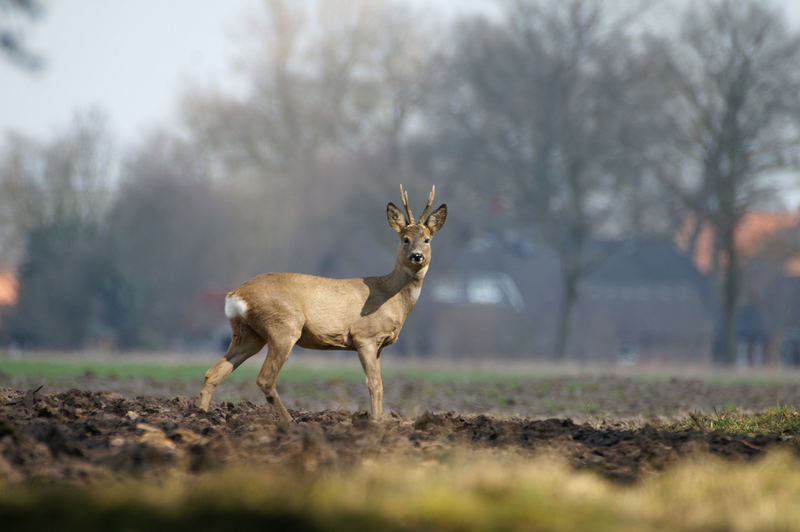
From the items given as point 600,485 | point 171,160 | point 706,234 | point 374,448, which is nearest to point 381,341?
point 374,448

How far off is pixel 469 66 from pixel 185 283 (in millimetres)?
19261

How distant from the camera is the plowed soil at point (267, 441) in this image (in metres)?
5.85

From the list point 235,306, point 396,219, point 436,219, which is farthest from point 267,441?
point 436,219

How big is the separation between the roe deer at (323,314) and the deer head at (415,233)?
0.01 meters

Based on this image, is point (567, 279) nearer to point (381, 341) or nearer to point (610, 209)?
point (610, 209)

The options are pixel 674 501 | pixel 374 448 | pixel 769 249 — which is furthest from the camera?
pixel 769 249

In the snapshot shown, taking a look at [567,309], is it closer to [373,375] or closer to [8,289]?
[8,289]

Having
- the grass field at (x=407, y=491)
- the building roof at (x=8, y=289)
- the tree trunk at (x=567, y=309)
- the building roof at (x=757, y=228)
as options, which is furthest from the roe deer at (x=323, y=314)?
the building roof at (x=8, y=289)

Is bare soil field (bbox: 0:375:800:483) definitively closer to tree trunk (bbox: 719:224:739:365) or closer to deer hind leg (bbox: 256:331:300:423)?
deer hind leg (bbox: 256:331:300:423)

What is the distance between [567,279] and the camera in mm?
38656

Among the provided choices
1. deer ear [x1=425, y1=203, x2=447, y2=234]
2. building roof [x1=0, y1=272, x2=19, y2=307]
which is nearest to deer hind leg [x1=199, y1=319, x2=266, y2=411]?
deer ear [x1=425, y1=203, x2=447, y2=234]

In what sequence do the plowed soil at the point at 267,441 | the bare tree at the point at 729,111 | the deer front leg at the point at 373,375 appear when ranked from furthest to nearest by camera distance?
1. the bare tree at the point at 729,111
2. the deer front leg at the point at 373,375
3. the plowed soil at the point at 267,441

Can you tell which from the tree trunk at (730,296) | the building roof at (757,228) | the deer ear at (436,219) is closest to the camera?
the deer ear at (436,219)

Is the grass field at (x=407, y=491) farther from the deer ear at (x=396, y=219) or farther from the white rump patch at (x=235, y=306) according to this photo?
the deer ear at (x=396, y=219)
